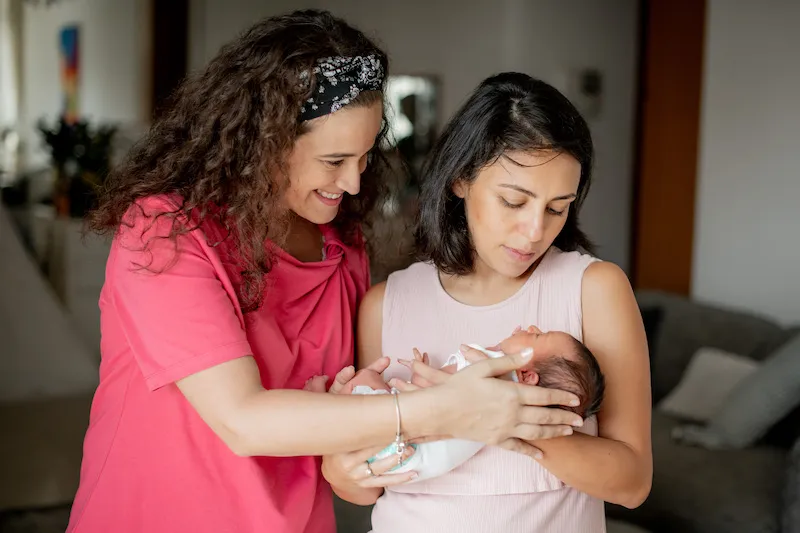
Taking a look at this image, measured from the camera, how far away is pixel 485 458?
5.39 feet

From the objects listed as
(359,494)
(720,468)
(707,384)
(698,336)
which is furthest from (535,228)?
(698,336)

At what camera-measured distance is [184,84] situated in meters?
1.71

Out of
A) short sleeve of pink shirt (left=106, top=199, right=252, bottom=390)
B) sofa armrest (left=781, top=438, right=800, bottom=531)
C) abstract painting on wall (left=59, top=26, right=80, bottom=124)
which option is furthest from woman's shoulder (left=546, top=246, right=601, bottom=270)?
abstract painting on wall (left=59, top=26, right=80, bottom=124)

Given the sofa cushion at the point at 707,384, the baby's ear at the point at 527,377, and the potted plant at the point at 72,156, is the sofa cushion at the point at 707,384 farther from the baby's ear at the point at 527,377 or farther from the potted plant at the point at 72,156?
the potted plant at the point at 72,156

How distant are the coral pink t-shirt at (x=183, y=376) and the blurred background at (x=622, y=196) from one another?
0.44m

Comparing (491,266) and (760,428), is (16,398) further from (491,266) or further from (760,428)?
(760,428)

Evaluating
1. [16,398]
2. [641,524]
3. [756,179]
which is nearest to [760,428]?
[641,524]

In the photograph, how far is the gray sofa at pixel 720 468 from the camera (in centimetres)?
341

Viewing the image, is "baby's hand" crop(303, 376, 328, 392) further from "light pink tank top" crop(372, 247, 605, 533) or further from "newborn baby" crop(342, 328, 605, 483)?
"light pink tank top" crop(372, 247, 605, 533)

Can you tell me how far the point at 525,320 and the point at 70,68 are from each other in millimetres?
8205

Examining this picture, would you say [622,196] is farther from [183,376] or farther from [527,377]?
[183,376]

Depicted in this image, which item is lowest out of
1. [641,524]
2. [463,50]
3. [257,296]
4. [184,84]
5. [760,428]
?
[641,524]

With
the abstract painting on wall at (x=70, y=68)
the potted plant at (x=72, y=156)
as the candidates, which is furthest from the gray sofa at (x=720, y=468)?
the abstract painting on wall at (x=70, y=68)

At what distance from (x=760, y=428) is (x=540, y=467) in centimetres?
265
